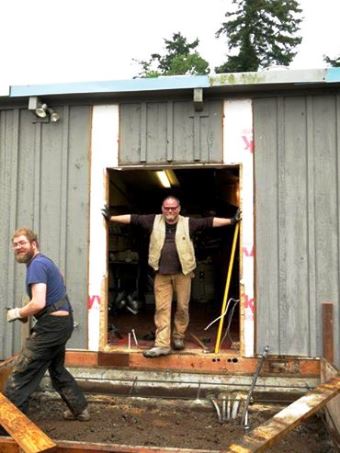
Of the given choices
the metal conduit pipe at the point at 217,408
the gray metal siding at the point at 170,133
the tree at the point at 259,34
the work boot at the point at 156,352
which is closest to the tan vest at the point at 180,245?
the gray metal siding at the point at 170,133

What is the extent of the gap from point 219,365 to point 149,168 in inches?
95.0

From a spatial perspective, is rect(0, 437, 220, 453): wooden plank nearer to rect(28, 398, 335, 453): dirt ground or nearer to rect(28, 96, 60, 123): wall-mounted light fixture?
rect(28, 398, 335, 453): dirt ground

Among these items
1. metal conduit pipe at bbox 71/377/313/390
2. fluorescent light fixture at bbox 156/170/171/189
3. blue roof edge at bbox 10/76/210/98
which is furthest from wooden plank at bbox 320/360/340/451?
fluorescent light fixture at bbox 156/170/171/189

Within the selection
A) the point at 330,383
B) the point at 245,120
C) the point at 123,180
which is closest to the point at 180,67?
the point at 123,180

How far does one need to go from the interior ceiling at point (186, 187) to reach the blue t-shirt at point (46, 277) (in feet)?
12.6

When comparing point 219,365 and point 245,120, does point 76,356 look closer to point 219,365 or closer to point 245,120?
point 219,365

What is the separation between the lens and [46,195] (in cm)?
557

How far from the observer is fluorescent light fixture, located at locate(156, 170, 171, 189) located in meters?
8.32

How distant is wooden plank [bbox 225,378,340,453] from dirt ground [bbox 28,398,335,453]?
0.71m

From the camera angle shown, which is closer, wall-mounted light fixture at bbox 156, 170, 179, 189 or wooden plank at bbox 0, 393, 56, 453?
wooden plank at bbox 0, 393, 56, 453

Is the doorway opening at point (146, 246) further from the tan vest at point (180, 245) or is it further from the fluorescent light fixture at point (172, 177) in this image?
the tan vest at point (180, 245)

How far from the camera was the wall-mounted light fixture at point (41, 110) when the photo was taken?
17.5ft

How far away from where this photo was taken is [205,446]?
3973mm

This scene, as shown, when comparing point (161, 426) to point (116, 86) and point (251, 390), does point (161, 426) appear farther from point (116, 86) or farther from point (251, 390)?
point (116, 86)
